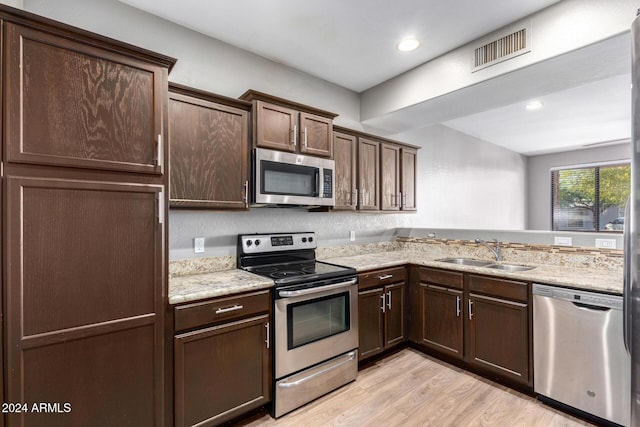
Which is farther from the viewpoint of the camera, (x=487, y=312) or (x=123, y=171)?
(x=487, y=312)

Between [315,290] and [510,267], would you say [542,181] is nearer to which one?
[510,267]

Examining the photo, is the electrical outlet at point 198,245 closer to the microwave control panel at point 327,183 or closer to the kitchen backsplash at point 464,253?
the kitchen backsplash at point 464,253

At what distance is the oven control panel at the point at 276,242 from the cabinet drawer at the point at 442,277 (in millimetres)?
1093

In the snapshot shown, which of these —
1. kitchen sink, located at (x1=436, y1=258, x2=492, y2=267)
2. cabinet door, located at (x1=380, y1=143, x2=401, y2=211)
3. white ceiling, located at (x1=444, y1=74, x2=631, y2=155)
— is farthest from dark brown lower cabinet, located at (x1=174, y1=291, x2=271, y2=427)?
white ceiling, located at (x1=444, y1=74, x2=631, y2=155)

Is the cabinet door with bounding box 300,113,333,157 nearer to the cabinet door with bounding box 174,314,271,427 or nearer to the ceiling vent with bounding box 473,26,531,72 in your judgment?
the ceiling vent with bounding box 473,26,531,72

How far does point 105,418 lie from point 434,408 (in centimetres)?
203

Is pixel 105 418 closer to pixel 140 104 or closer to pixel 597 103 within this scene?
pixel 140 104

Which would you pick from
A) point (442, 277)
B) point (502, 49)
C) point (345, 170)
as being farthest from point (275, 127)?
point (442, 277)

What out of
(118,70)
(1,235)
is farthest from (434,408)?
(118,70)

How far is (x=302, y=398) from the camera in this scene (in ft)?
7.21

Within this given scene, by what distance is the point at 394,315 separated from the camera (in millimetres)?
2961

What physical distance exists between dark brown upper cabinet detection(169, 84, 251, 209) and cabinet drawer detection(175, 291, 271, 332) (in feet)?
2.18

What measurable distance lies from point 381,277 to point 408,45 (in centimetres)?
202

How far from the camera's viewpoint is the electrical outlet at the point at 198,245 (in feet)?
7.79
